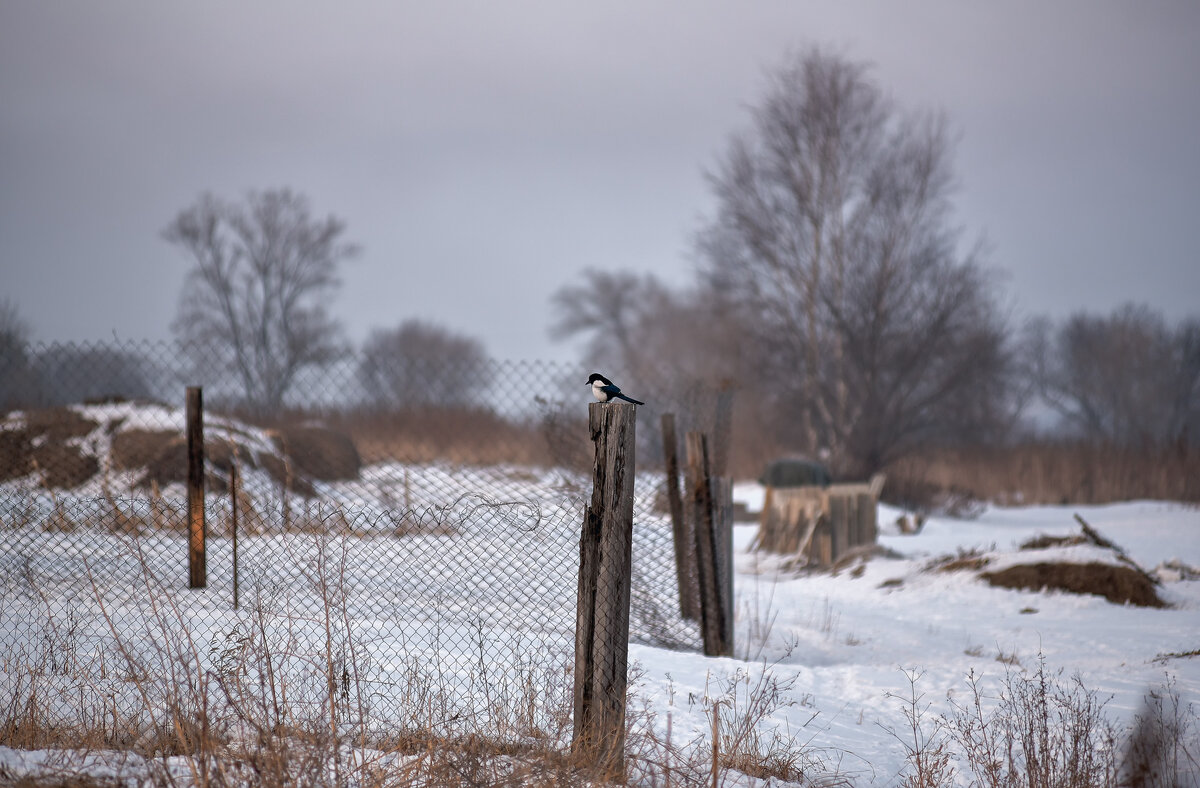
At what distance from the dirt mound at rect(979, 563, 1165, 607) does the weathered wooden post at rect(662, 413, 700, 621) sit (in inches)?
146

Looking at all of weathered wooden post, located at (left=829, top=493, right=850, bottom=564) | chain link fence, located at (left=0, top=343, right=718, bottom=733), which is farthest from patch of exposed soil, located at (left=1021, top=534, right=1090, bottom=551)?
chain link fence, located at (left=0, top=343, right=718, bottom=733)

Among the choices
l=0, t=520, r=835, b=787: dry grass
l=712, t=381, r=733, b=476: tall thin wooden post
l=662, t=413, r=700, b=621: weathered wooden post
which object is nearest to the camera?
l=0, t=520, r=835, b=787: dry grass

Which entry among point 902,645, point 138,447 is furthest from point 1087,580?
point 138,447

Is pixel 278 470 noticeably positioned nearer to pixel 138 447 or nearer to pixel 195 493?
pixel 138 447

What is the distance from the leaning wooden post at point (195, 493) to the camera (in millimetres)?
5156

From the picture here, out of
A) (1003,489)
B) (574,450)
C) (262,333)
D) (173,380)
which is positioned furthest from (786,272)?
(262,333)

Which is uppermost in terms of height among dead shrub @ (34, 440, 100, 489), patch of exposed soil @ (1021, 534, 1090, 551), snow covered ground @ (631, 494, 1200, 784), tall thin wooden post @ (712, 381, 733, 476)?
tall thin wooden post @ (712, 381, 733, 476)

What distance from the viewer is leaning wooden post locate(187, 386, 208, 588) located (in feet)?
16.9

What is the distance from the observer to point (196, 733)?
313 centimetres

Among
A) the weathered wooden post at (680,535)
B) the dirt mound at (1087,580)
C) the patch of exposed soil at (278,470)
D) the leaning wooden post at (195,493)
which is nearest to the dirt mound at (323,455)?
the patch of exposed soil at (278,470)

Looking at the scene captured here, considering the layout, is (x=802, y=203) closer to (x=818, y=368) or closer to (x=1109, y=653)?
(x=818, y=368)

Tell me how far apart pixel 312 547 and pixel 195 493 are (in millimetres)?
995

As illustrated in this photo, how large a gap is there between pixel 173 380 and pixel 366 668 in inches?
145

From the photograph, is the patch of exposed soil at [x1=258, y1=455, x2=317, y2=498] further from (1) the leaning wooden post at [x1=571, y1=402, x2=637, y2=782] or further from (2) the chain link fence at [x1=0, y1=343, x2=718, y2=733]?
(1) the leaning wooden post at [x1=571, y1=402, x2=637, y2=782]
